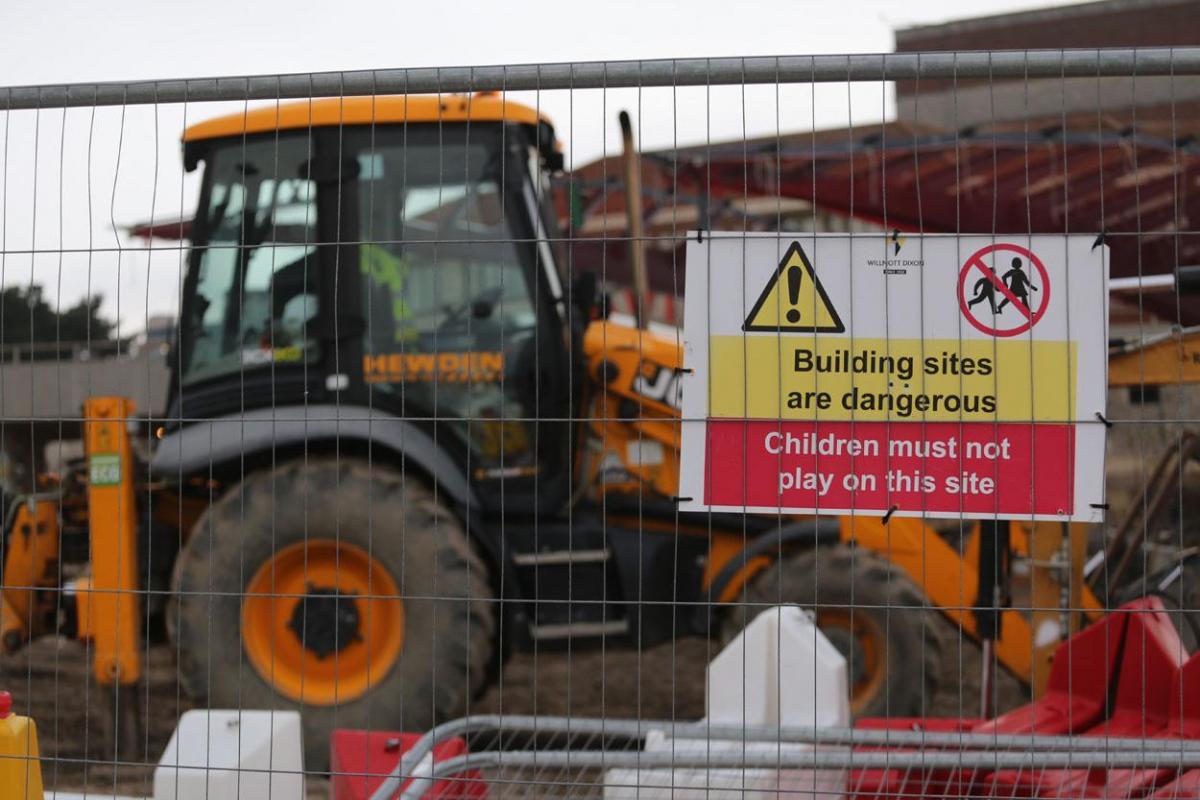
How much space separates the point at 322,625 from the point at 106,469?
1.06 metres

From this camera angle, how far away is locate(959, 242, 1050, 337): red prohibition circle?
289 centimetres

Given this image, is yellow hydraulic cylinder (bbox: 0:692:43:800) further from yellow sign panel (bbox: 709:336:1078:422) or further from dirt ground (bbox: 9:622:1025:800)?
yellow sign panel (bbox: 709:336:1078:422)

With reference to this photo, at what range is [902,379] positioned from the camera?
2896 mm

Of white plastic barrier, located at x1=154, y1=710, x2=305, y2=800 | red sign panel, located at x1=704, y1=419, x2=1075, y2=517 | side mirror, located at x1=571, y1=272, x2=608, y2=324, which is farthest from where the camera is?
side mirror, located at x1=571, y1=272, x2=608, y2=324

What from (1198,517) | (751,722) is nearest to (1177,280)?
(751,722)

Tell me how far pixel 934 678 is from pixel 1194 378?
2069 mm

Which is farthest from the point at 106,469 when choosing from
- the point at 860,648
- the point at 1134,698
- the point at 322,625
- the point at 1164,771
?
the point at 1164,771

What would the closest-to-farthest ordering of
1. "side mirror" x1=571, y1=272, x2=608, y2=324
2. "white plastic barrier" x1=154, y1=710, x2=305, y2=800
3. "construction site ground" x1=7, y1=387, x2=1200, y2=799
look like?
"white plastic barrier" x1=154, y1=710, x2=305, y2=800, "construction site ground" x1=7, y1=387, x2=1200, y2=799, "side mirror" x1=571, y1=272, x2=608, y2=324

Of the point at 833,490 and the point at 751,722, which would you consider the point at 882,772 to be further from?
the point at 833,490

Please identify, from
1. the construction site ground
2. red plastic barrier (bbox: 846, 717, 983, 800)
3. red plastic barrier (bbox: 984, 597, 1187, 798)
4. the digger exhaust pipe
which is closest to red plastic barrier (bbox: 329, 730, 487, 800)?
red plastic barrier (bbox: 846, 717, 983, 800)

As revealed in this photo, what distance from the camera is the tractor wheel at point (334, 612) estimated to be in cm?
516

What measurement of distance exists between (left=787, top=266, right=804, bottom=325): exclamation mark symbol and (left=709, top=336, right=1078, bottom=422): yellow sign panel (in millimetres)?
49

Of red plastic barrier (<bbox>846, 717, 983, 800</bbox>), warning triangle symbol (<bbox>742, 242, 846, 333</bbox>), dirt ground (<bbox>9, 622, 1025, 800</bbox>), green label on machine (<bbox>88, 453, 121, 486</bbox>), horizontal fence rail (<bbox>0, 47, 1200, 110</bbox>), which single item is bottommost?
dirt ground (<bbox>9, 622, 1025, 800</bbox>)

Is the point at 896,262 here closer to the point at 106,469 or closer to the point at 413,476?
the point at 413,476
